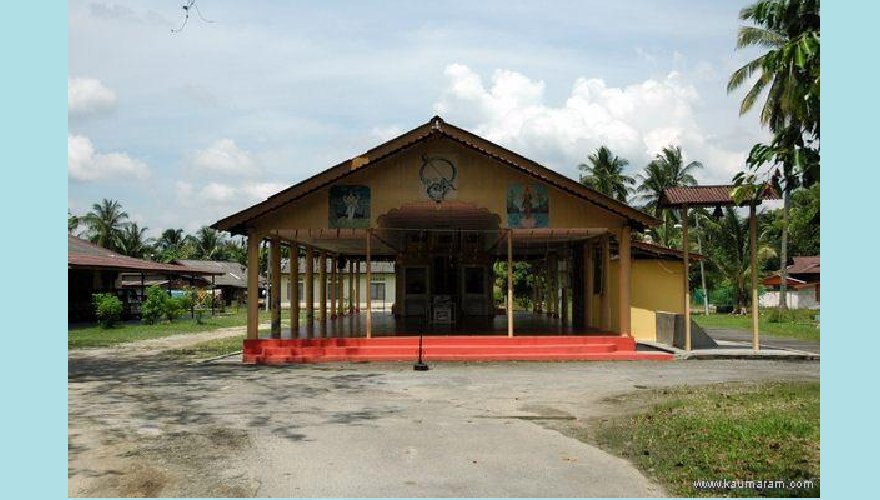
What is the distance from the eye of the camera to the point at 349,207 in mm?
17266

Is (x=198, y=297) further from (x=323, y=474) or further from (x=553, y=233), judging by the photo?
(x=323, y=474)

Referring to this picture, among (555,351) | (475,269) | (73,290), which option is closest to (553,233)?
(555,351)

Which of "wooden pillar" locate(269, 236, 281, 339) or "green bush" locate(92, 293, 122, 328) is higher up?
"wooden pillar" locate(269, 236, 281, 339)

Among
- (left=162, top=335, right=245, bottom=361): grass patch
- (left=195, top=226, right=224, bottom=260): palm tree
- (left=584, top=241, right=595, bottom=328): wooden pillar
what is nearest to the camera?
Answer: (left=162, top=335, right=245, bottom=361): grass patch

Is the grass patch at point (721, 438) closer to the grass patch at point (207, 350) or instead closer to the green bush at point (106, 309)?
the grass patch at point (207, 350)

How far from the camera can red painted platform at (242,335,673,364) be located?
16.6 metres

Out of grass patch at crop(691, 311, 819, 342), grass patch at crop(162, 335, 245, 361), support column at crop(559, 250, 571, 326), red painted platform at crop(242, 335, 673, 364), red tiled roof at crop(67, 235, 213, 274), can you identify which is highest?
red tiled roof at crop(67, 235, 213, 274)

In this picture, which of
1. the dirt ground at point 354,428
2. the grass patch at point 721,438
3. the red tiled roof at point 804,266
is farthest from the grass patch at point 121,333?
the red tiled roof at point 804,266

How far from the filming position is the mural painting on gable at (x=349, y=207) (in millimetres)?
17250

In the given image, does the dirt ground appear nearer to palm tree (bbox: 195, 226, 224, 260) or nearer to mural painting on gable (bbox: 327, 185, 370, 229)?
mural painting on gable (bbox: 327, 185, 370, 229)

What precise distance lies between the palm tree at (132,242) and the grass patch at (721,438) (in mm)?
67123

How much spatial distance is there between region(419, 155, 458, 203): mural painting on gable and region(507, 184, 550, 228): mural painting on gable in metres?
1.40

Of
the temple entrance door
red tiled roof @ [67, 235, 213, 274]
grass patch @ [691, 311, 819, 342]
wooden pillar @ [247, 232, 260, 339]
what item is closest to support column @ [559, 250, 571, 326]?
the temple entrance door

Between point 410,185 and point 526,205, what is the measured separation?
2.82 m
